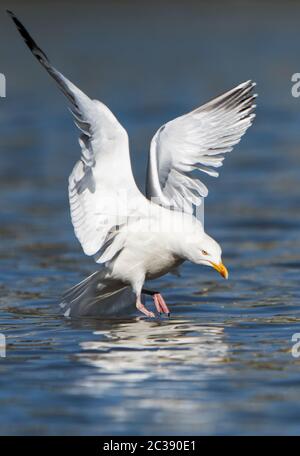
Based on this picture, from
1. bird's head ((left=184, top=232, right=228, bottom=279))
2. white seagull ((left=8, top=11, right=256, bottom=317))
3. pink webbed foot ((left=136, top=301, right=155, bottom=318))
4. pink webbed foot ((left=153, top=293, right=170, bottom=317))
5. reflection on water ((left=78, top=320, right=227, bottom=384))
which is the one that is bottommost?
reflection on water ((left=78, top=320, right=227, bottom=384))

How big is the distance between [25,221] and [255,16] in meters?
26.8

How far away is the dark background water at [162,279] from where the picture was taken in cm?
1020

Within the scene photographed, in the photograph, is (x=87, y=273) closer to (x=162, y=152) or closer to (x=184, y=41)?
(x=162, y=152)

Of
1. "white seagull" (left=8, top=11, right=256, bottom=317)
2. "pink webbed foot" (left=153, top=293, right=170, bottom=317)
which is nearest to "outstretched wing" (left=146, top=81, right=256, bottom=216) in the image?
"white seagull" (left=8, top=11, right=256, bottom=317)

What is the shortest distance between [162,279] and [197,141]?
2730mm

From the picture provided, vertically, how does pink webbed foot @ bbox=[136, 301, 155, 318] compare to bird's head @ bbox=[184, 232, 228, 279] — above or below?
below

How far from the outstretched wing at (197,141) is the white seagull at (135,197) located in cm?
1

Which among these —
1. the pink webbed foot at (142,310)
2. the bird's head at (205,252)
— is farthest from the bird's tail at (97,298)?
the bird's head at (205,252)

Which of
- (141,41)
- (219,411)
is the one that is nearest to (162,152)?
(219,411)

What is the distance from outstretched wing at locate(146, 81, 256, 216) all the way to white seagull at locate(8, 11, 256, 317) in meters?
0.01

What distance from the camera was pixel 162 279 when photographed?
15906mm

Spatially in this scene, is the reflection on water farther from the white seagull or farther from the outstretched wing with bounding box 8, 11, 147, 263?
the outstretched wing with bounding box 8, 11, 147, 263

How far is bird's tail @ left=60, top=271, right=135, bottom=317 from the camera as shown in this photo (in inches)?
513

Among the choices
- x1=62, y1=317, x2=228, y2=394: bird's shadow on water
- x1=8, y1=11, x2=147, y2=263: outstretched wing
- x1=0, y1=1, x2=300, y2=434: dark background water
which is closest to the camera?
x1=0, y1=1, x2=300, y2=434: dark background water
